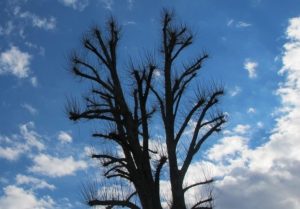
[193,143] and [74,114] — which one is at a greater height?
Result: [74,114]

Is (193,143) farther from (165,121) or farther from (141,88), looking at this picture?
(141,88)

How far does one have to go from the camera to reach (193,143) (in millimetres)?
9859

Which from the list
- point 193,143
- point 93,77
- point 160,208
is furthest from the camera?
point 93,77

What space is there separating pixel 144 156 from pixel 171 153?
1.82 feet

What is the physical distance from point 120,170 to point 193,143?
1.64 metres

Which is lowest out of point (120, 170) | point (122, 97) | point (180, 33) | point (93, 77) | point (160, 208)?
point (160, 208)

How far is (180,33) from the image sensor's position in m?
11.7

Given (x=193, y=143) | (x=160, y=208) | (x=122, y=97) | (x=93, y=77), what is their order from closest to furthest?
(x=160, y=208) < (x=193, y=143) < (x=122, y=97) < (x=93, y=77)

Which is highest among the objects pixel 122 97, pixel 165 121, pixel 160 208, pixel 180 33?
pixel 180 33

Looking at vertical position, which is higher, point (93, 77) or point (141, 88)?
point (93, 77)

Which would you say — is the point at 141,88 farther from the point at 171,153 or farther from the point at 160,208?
the point at 160,208

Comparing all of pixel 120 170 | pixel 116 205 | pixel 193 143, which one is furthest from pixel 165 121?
pixel 116 205

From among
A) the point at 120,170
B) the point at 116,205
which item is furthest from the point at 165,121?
the point at 116,205

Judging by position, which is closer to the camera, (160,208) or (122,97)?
(160,208)
